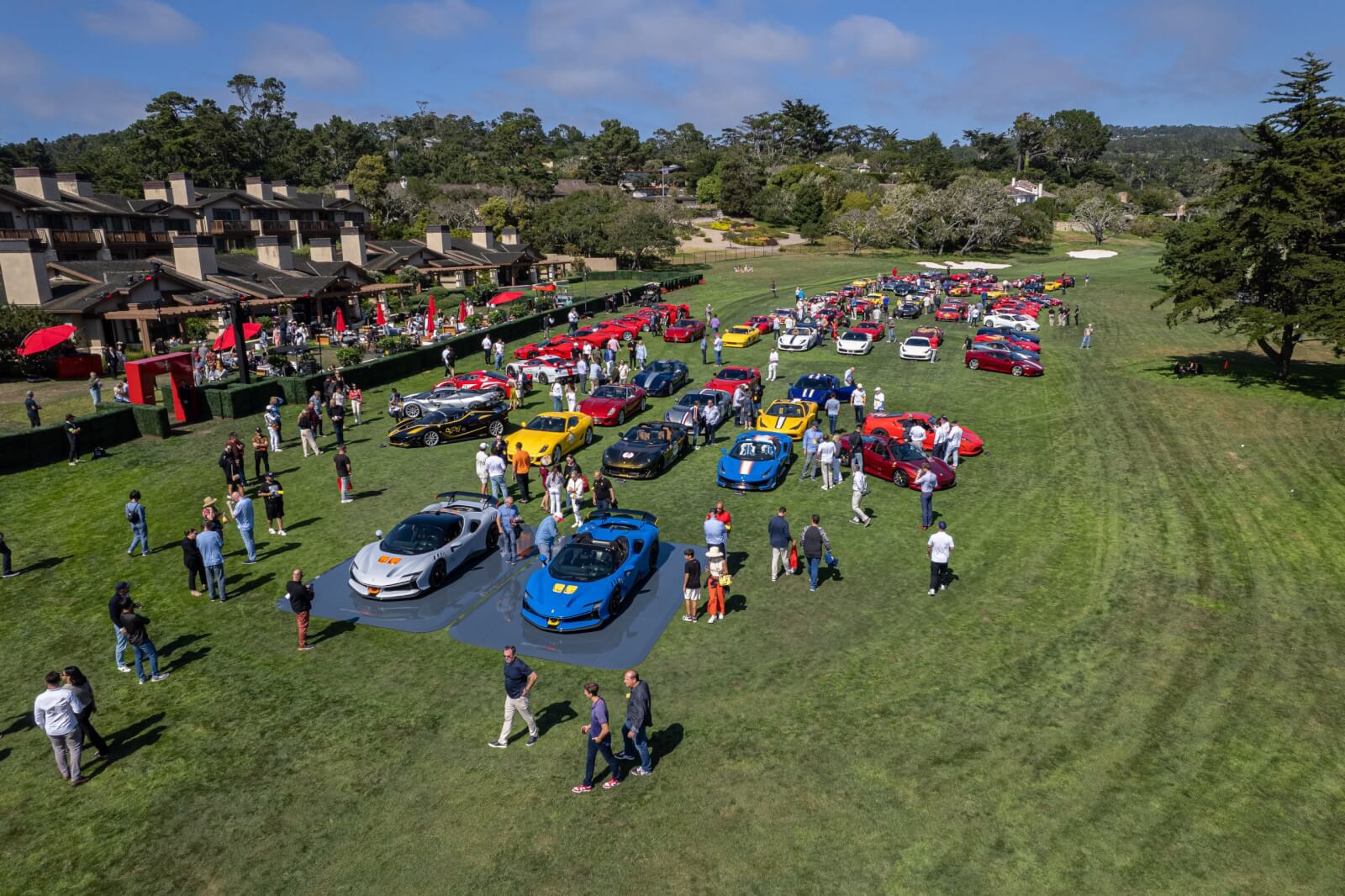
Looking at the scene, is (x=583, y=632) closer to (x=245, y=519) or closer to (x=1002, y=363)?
Answer: (x=245, y=519)

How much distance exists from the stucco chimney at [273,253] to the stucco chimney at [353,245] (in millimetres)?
7591

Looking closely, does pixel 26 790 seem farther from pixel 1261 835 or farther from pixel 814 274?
pixel 814 274

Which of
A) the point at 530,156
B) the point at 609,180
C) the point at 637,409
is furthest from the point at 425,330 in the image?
the point at 609,180

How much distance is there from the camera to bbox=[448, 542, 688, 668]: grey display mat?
1323 centimetres

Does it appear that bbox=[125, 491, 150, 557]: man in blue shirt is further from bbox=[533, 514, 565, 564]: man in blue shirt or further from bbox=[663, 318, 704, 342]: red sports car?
bbox=[663, 318, 704, 342]: red sports car

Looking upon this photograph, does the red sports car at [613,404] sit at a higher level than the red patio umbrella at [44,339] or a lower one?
lower

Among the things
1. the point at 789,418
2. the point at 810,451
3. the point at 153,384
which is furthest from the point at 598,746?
the point at 153,384

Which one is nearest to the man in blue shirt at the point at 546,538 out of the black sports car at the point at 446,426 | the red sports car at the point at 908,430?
the black sports car at the point at 446,426

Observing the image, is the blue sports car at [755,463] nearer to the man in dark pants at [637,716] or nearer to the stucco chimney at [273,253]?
the man in dark pants at [637,716]

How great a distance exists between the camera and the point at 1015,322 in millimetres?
47219

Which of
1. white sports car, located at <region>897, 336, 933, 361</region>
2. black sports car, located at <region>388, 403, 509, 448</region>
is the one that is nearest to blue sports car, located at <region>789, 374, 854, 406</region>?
white sports car, located at <region>897, 336, 933, 361</region>

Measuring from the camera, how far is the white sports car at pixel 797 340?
4119 centimetres

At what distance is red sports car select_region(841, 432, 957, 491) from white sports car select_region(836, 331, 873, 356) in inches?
732

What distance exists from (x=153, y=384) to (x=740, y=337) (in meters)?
26.5
